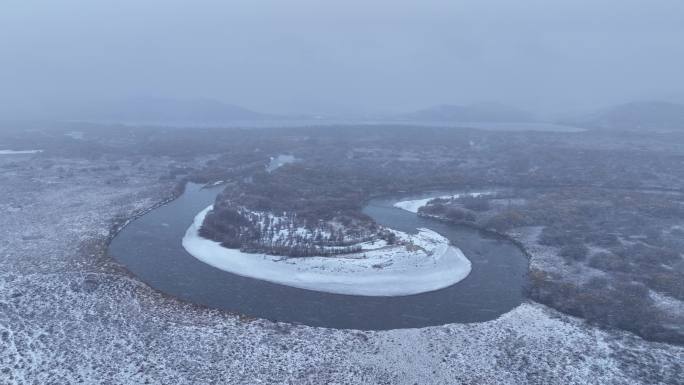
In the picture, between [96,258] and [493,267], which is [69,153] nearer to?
[96,258]

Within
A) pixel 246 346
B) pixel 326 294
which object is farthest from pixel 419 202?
pixel 246 346

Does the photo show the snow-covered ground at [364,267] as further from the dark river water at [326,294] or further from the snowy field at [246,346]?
the snowy field at [246,346]

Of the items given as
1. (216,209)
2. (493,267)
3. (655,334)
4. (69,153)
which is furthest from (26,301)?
(69,153)

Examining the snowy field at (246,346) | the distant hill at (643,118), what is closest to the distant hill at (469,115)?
the distant hill at (643,118)

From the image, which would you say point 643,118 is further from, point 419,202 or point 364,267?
point 364,267

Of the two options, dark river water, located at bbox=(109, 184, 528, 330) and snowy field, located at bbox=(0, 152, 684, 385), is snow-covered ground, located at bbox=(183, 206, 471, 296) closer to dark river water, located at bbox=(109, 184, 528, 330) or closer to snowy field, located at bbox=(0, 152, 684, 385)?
dark river water, located at bbox=(109, 184, 528, 330)
